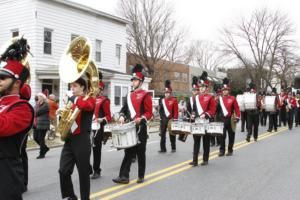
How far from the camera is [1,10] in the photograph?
24.1m

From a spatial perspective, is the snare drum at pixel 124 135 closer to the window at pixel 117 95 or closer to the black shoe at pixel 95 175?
the black shoe at pixel 95 175

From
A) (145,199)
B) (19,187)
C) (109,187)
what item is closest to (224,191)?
(145,199)

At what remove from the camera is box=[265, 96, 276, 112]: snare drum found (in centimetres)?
2059

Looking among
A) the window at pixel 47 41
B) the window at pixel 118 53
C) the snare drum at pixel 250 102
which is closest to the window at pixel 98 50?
the window at pixel 118 53

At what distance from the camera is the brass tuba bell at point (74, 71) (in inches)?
215

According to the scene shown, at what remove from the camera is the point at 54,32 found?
2341cm

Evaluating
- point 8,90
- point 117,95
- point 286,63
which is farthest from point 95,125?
point 286,63

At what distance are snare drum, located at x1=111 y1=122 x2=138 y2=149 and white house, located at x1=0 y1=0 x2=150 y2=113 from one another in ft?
50.5

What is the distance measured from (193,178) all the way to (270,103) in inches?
544

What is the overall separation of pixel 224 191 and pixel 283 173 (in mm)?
2334

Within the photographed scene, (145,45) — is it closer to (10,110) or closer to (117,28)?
(117,28)

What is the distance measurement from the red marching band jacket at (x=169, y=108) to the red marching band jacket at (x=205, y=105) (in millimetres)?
A: 2682

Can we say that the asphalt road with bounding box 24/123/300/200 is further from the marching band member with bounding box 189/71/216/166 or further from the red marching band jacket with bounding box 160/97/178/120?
the red marching band jacket with bounding box 160/97/178/120

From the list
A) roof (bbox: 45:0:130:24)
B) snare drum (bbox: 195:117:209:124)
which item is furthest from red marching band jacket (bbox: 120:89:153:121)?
roof (bbox: 45:0:130:24)
